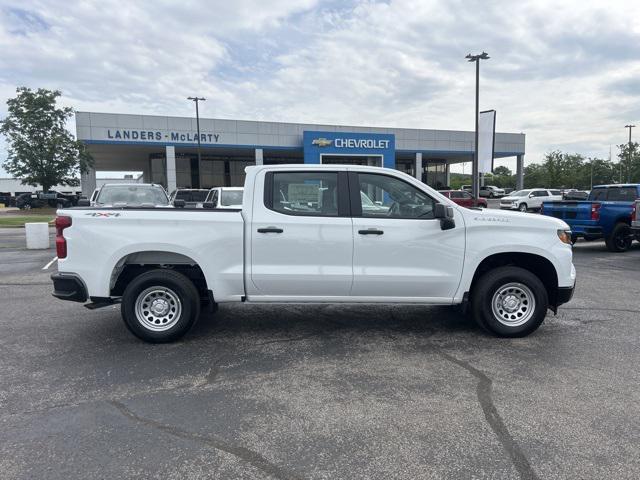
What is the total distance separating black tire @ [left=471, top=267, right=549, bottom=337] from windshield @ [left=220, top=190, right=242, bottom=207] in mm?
8931

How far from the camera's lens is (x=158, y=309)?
17.0 feet

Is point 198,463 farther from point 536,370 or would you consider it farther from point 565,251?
point 565,251

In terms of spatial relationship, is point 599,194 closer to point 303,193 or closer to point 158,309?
point 303,193

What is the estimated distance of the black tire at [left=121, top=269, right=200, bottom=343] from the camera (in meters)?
5.05

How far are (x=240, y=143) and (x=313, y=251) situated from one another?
1458 inches

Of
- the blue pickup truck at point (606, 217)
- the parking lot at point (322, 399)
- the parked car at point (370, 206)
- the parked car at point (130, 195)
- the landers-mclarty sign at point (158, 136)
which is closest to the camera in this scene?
the parking lot at point (322, 399)

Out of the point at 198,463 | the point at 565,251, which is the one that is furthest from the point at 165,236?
the point at 565,251

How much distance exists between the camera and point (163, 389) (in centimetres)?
405

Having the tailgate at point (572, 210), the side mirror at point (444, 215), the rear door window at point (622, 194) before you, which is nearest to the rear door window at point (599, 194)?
the rear door window at point (622, 194)

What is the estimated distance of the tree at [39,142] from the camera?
1364 inches

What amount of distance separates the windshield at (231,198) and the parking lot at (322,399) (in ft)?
23.2

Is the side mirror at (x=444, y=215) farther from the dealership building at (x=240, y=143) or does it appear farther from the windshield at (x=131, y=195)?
the dealership building at (x=240, y=143)

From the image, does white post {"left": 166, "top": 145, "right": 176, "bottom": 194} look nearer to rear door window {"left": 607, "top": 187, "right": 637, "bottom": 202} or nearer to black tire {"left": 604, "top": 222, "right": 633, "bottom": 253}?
rear door window {"left": 607, "top": 187, "right": 637, "bottom": 202}

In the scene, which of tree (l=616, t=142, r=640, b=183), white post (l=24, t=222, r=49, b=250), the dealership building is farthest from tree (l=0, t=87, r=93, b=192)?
tree (l=616, t=142, r=640, b=183)
